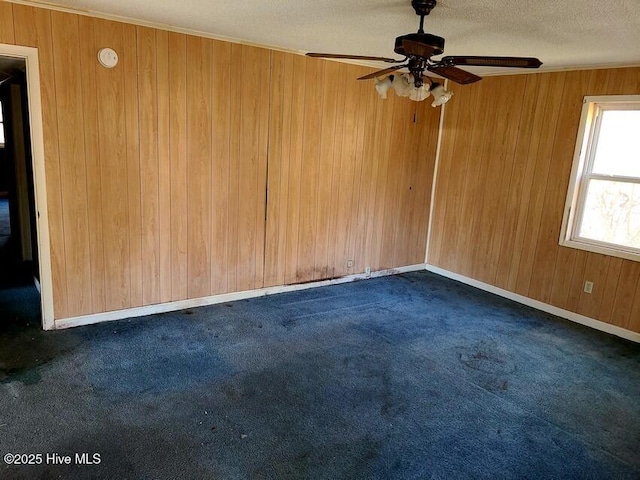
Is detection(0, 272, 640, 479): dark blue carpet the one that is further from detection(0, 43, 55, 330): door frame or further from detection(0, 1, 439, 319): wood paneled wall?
detection(0, 1, 439, 319): wood paneled wall

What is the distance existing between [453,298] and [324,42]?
2782 millimetres

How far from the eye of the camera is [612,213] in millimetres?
4047

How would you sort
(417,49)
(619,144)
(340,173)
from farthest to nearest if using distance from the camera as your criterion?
1. (340,173)
2. (619,144)
3. (417,49)

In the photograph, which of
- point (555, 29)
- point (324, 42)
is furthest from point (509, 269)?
point (324, 42)

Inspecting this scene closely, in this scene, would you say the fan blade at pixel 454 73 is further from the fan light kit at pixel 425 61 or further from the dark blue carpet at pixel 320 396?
the dark blue carpet at pixel 320 396

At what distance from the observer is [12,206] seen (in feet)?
16.3

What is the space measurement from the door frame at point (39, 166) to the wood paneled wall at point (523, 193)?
405cm

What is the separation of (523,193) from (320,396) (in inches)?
121

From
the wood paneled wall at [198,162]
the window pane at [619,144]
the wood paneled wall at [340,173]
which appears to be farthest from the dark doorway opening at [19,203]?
the window pane at [619,144]

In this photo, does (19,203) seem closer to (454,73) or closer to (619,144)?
(454,73)

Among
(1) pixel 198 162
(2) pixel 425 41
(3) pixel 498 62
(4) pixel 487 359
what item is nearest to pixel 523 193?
(4) pixel 487 359

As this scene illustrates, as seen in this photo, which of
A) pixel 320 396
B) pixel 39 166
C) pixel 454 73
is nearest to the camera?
pixel 454 73

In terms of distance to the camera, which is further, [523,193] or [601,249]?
[523,193]

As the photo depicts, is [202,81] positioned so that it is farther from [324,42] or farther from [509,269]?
[509,269]
